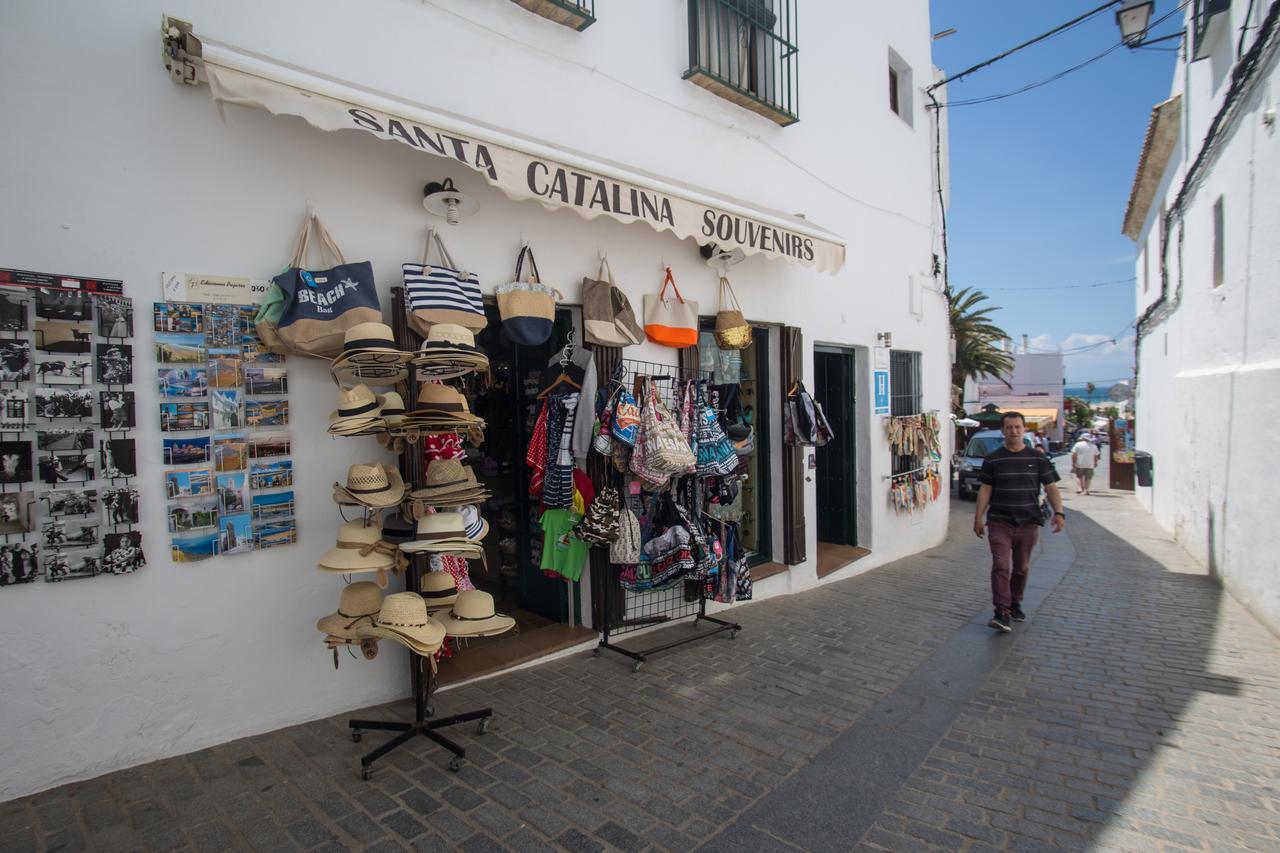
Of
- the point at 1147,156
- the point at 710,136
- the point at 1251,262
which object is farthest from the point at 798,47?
the point at 1147,156

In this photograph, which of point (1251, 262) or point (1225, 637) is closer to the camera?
point (1225, 637)

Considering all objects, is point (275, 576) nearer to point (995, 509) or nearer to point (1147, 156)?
point (995, 509)

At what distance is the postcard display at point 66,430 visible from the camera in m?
3.11

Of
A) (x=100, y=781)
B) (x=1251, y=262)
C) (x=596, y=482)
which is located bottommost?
(x=100, y=781)

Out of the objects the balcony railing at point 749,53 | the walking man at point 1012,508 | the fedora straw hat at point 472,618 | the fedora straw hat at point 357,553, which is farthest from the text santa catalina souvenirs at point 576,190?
the walking man at point 1012,508

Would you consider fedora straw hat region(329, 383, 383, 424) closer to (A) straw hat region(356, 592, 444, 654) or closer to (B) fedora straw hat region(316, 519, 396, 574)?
(B) fedora straw hat region(316, 519, 396, 574)

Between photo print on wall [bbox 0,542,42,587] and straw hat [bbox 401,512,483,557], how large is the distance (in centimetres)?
168

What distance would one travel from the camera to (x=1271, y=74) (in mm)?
5910

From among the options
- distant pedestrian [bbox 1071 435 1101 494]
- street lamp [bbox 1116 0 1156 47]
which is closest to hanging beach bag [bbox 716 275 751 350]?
street lamp [bbox 1116 0 1156 47]

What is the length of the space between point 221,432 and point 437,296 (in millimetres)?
1437

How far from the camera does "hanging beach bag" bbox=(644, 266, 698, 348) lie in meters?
5.69

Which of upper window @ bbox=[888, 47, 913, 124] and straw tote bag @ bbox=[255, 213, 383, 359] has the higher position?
upper window @ bbox=[888, 47, 913, 124]

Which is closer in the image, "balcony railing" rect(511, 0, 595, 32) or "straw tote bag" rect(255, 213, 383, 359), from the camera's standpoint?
"straw tote bag" rect(255, 213, 383, 359)

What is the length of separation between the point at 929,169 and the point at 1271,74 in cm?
472
